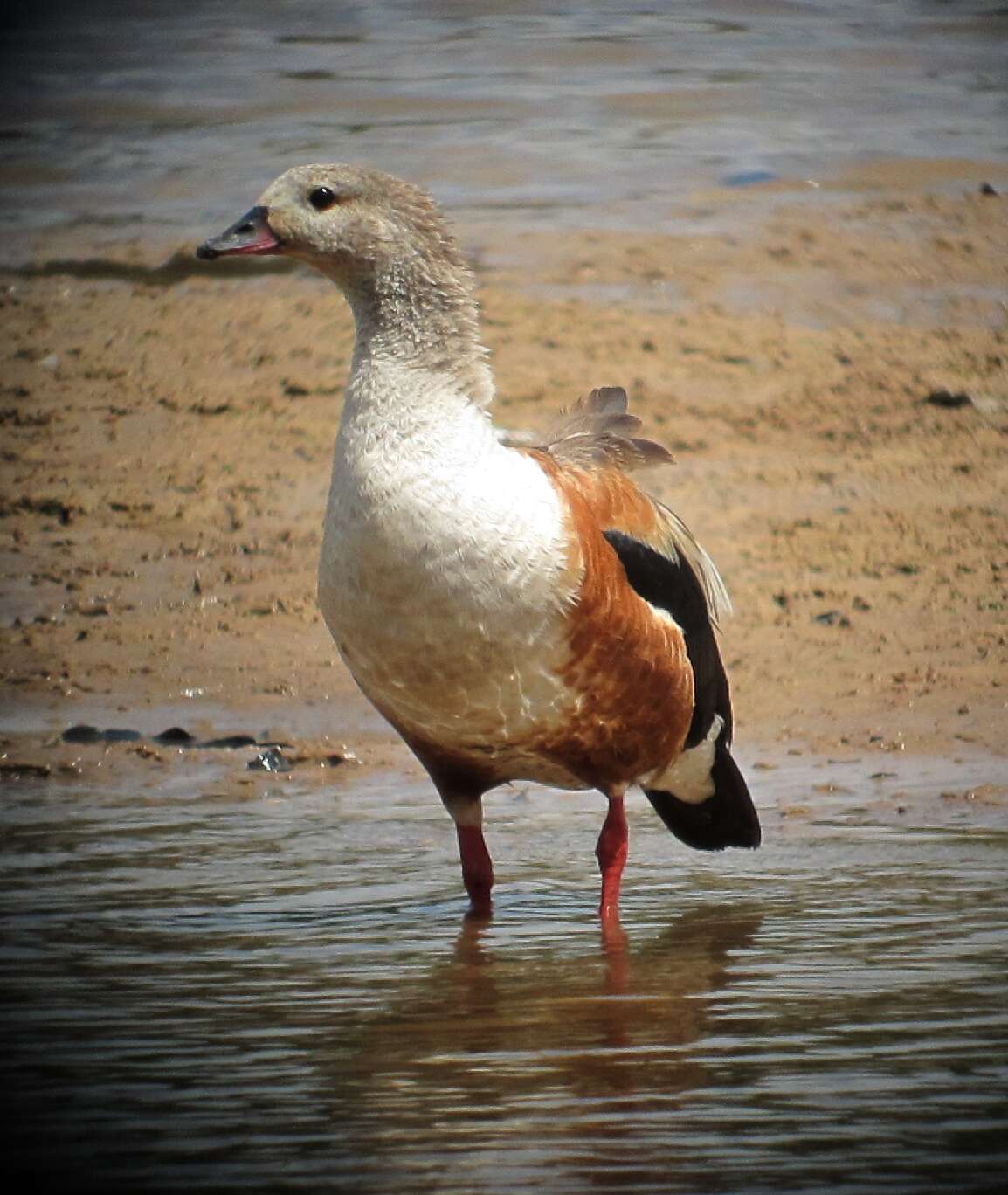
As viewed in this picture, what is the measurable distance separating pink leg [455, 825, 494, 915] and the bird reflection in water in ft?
0.37

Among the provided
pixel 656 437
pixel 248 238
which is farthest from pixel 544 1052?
pixel 656 437

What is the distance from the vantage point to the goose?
17.4 ft

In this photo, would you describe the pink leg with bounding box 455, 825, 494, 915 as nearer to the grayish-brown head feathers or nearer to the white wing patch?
the white wing patch

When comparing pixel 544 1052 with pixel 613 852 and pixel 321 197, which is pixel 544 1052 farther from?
pixel 321 197

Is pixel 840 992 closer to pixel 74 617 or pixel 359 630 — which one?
pixel 359 630

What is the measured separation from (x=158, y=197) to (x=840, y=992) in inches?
399

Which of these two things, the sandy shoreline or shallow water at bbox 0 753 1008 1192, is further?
the sandy shoreline

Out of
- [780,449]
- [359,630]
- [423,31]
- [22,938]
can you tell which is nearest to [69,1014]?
[22,938]

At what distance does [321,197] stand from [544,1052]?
7.22 ft

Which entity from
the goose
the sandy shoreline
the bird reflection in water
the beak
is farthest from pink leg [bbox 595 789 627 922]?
the sandy shoreline

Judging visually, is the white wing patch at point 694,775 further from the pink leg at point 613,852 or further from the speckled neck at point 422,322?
the speckled neck at point 422,322

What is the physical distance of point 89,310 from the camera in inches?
486

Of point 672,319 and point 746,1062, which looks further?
point 672,319

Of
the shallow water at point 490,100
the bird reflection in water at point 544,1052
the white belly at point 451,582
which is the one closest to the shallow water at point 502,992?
the bird reflection in water at point 544,1052
